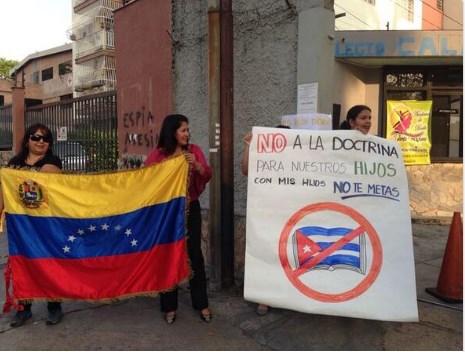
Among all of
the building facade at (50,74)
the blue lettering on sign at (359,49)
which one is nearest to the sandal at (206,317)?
the blue lettering on sign at (359,49)

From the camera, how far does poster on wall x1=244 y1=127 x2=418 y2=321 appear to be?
136 inches

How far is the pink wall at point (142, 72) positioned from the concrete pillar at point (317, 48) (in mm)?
2060

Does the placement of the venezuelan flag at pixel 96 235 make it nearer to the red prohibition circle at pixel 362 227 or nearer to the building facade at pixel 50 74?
the red prohibition circle at pixel 362 227

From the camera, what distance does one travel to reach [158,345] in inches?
140

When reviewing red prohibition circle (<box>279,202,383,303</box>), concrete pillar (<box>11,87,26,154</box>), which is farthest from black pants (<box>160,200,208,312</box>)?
concrete pillar (<box>11,87,26,154</box>)

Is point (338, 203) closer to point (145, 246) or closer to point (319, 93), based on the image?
point (319, 93)

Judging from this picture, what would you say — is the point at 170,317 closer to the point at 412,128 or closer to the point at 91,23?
the point at 412,128

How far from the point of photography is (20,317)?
400cm

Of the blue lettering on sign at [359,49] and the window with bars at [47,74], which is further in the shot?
the window with bars at [47,74]

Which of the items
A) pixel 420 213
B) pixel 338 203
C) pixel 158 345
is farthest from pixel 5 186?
pixel 420 213

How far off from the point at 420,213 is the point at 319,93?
5.35 m

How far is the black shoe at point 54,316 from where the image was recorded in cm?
395

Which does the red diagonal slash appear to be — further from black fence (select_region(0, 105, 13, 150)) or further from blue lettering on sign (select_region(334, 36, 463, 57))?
black fence (select_region(0, 105, 13, 150))

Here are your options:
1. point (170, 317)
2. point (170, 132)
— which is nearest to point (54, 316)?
point (170, 317)
